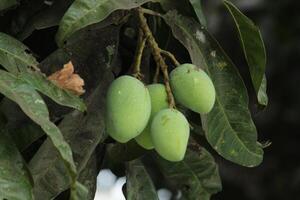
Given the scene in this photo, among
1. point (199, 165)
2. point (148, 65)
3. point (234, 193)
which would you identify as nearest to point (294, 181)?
point (234, 193)

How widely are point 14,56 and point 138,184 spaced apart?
31cm

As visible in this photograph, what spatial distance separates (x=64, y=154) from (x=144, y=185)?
0.35 metres

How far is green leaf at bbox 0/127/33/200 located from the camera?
715 mm

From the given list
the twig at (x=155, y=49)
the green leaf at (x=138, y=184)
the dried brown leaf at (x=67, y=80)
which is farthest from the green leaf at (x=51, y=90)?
the green leaf at (x=138, y=184)

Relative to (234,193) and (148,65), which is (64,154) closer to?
(148,65)

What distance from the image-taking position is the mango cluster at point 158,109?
2.63 feet

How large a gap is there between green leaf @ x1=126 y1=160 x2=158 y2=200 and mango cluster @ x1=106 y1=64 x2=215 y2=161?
14cm

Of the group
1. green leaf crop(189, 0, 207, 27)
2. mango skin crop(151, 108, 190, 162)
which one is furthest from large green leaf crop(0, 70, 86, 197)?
green leaf crop(189, 0, 207, 27)

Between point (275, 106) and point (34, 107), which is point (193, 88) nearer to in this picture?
point (34, 107)

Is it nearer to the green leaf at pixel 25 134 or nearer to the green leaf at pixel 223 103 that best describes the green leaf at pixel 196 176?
the green leaf at pixel 223 103

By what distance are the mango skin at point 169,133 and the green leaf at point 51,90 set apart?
9 cm

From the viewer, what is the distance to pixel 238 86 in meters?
0.93

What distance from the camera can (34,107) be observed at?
0.70 metres

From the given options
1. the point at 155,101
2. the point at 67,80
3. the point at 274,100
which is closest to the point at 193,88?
the point at 155,101
